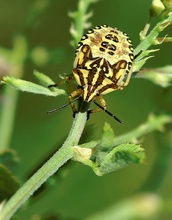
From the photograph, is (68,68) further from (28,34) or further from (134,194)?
(134,194)

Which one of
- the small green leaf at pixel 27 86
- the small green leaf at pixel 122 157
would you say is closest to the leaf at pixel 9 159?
the small green leaf at pixel 27 86

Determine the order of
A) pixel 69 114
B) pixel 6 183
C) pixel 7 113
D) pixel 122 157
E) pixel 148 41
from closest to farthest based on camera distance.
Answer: pixel 122 157
pixel 148 41
pixel 6 183
pixel 7 113
pixel 69 114

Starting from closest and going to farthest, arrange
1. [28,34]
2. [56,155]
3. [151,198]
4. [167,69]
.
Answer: [56,155], [167,69], [151,198], [28,34]

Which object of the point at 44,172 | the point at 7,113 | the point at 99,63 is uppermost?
the point at 7,113

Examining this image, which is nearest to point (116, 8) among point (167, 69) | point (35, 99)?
point (35, 99)

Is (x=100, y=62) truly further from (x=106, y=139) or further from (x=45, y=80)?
(x=106, y=139)

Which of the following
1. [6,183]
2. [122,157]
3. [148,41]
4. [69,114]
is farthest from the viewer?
[69,114]

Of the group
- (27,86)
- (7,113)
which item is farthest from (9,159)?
(7,113)
